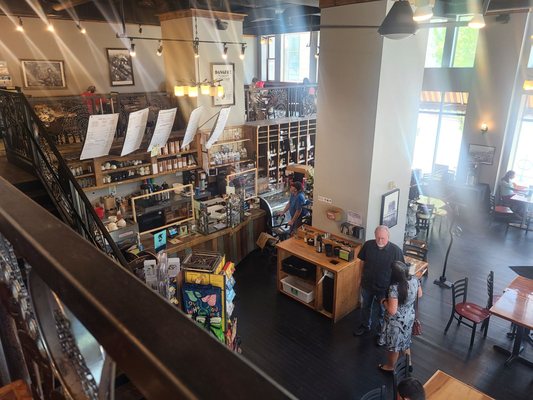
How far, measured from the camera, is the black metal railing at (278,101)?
11.6 metres

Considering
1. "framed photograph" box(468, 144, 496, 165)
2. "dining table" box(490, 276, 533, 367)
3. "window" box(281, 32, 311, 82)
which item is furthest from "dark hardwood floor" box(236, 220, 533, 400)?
"window" box(281, 32, 311, 82)


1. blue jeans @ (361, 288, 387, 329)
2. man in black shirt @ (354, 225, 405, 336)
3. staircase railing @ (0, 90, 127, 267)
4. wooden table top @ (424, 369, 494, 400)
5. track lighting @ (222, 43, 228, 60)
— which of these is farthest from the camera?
track lighting @ (222, 43, 228, 60)

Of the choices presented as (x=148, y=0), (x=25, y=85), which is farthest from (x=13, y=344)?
(x=148, y=0)

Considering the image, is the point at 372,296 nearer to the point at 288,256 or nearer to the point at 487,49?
the point at 288,256

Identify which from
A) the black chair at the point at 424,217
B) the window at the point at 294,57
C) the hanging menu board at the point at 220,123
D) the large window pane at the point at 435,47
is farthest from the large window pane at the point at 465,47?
the hanging menu board at the point at 220,123

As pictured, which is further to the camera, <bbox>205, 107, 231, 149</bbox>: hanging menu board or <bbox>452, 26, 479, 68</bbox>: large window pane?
<bbox>452, 26, 479, 68</bbox>: large window pane

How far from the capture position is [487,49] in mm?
10781

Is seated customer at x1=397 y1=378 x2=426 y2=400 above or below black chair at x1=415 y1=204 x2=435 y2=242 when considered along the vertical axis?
above

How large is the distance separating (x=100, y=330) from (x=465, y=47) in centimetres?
1337

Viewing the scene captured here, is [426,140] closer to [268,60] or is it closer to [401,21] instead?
[268,60]

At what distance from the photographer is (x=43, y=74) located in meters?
9.15

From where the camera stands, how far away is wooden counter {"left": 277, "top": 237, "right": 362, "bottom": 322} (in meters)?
5.93

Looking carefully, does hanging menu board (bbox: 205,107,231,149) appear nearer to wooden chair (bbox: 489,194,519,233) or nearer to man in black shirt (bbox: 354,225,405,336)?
man in black shirt (bbox: 354,225,405,336)

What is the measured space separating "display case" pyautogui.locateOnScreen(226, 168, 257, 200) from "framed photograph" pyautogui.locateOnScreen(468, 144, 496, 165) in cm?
645
